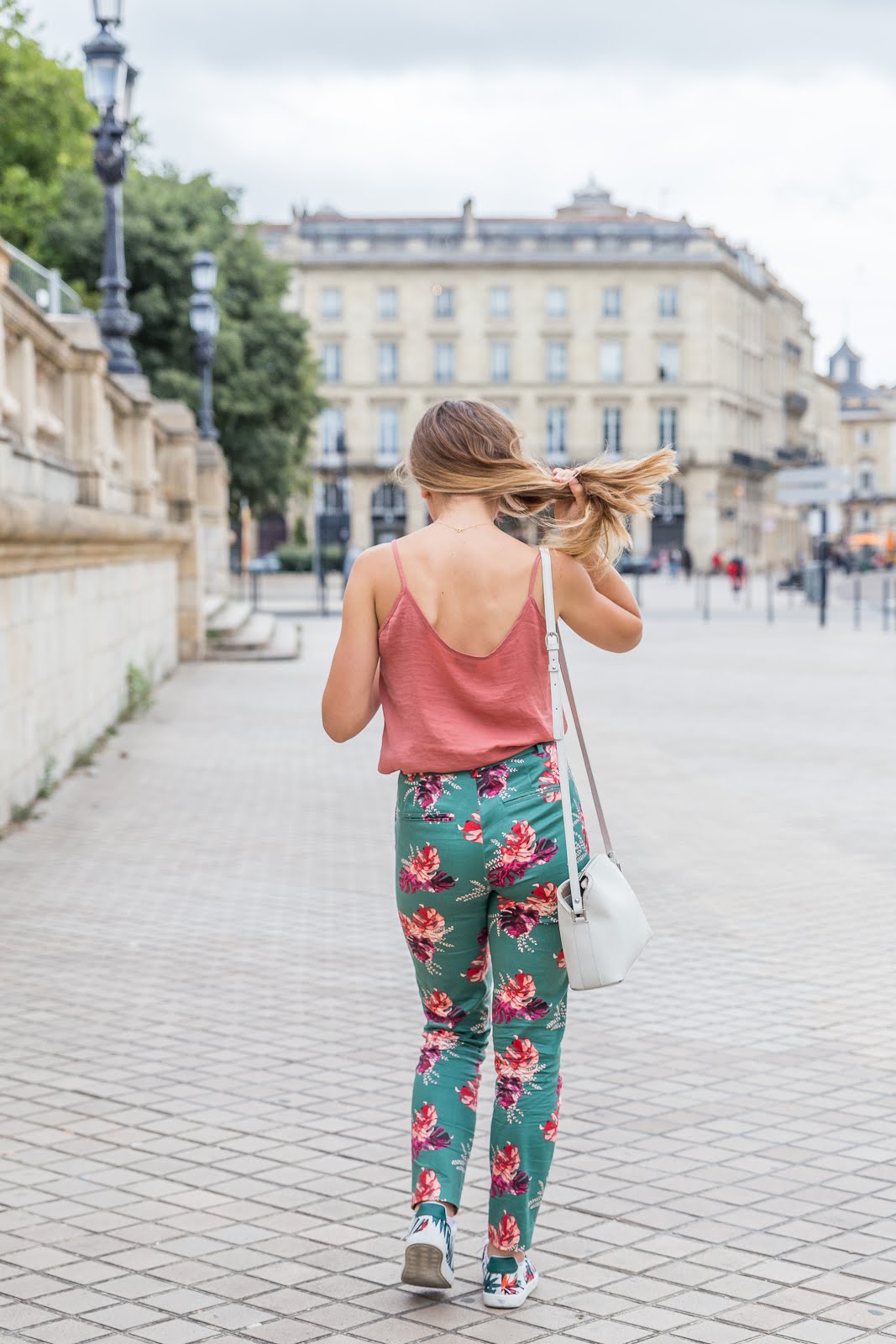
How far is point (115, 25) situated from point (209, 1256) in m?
15.7

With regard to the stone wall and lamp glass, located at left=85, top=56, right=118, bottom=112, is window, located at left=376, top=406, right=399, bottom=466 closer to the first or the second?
the stone wall

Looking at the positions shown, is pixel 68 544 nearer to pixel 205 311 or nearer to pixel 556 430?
pixel 205 311

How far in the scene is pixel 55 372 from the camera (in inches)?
524

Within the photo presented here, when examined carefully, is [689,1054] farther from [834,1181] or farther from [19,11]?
[19,11]

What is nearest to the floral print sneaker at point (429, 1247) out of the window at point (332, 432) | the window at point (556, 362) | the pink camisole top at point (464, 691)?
the pink camisole top at point (464, 691)

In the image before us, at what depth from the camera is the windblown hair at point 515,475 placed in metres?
3.66

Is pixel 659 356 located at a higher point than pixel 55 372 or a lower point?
higher

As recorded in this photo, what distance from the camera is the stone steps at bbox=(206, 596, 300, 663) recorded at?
2483cm

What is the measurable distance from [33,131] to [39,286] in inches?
1460

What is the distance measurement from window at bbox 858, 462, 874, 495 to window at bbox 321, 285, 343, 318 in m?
95.3

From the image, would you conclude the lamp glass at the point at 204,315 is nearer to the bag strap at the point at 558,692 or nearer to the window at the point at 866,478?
the bag strap at the point at 558,692

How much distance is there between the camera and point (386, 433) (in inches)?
3841

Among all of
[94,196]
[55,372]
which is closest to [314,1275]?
[55,372]

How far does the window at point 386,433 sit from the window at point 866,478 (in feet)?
305
